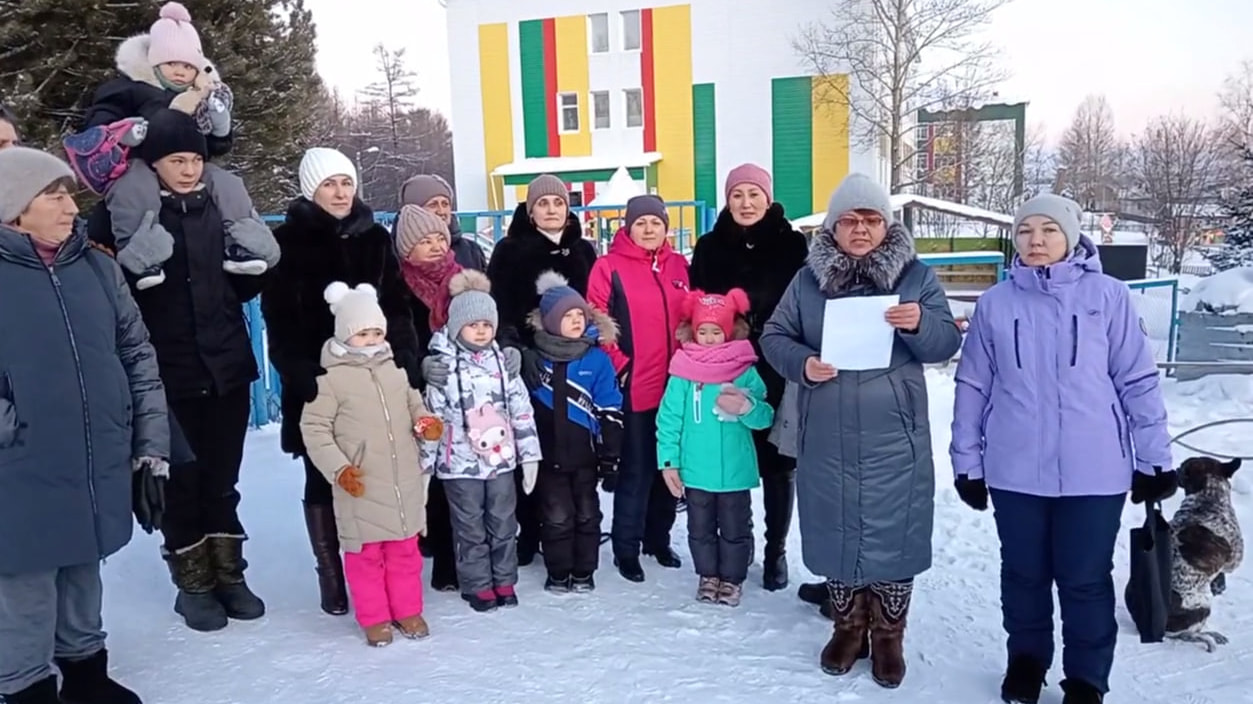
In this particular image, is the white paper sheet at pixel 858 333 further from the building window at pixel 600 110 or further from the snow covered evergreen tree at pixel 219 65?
the building window at pixel 600 110

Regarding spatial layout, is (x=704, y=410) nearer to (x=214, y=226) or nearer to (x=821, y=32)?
(x=214, y=226)

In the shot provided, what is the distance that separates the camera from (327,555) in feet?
12.6

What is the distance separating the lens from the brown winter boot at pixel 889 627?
10.6 ft

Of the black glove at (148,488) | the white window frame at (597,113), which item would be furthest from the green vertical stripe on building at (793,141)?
the black glove at (148,488)

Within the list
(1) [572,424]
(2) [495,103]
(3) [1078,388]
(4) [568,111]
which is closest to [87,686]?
(1) [572,424]

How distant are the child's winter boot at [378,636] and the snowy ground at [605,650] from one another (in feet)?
0.13

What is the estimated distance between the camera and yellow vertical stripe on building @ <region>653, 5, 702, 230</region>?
26969 millimetres

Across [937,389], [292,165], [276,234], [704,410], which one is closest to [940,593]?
[704,410]

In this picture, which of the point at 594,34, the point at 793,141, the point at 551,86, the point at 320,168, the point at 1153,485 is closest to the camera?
the point at 1153,485

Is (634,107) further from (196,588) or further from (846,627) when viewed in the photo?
(846,627)

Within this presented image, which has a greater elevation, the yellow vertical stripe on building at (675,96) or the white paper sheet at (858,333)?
the yellow vertical stripe on building at (675,96)

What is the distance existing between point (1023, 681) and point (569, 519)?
1.90 metres

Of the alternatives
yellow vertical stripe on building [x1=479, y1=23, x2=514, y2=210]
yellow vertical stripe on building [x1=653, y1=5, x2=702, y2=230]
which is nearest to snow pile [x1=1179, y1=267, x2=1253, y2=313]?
yellow vertical stripe on building [x1=653, y1=5, x2=702, y2=230]

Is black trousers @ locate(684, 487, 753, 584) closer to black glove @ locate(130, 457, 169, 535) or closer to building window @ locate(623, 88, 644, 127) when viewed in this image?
black glove @ locate(130, 457, 169, 535)
